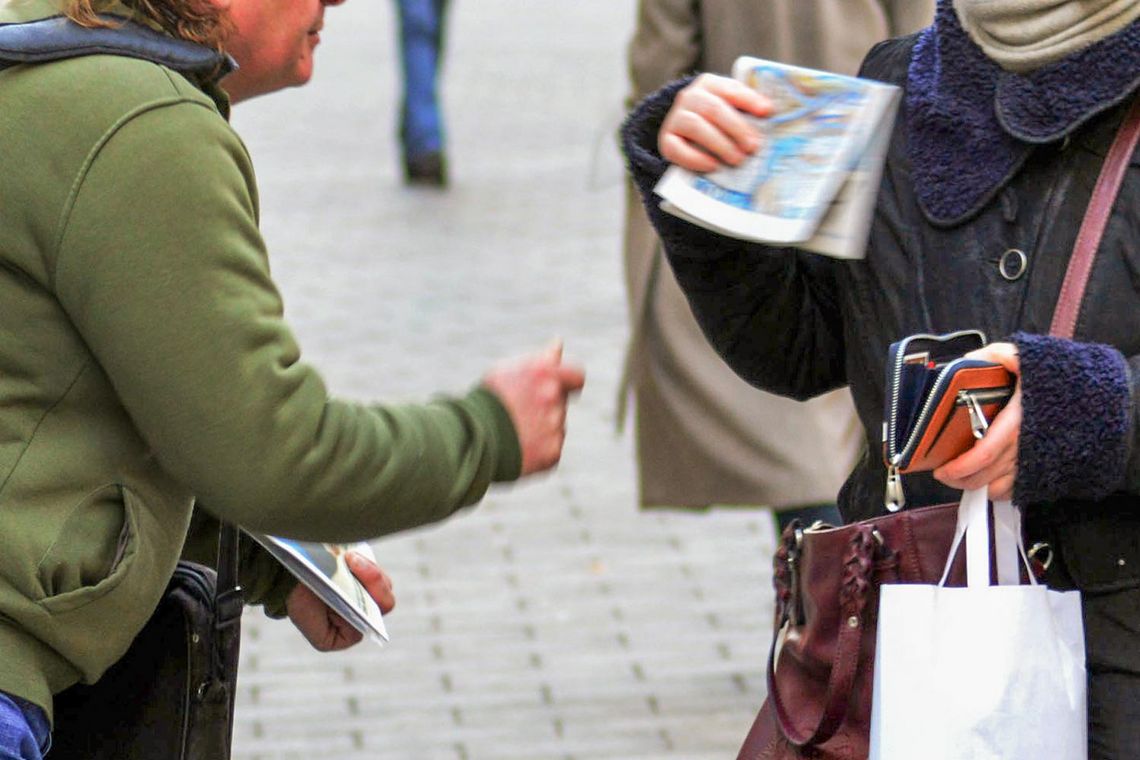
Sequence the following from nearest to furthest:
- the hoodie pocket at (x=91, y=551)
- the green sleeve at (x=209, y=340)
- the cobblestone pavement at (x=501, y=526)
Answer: the green sleeve at (x=209, y=340) → the hoodie pocket at (x=91, y=551) → the cobblestone pavement at (x=501, y=526)

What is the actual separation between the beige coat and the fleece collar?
200cm

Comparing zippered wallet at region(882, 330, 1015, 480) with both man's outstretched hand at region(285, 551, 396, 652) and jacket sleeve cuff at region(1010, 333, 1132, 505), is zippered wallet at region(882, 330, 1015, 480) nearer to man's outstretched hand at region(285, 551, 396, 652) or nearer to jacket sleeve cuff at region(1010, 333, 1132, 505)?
jacket sleeve cuff at region(1010, 333, 1132, 505)

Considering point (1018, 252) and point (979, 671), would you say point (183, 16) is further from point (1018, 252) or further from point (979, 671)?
point (979, 671)

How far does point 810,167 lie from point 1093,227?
0.30 meters

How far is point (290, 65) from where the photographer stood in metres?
2.39

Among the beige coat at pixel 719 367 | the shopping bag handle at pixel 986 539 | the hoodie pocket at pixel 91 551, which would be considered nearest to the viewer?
the hoodie pocket at pixel 91 551

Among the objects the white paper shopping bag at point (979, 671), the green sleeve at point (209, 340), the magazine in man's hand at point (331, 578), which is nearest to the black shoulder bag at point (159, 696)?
the magazine in man's hand at point (331, 578)

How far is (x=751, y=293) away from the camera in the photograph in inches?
102

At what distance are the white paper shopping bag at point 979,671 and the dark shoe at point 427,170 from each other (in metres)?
8.71

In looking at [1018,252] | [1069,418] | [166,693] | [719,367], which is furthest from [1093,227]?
[719,367]

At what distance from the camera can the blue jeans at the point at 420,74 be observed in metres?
10.8

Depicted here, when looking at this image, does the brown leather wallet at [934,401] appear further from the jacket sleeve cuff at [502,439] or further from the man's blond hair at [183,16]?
the man's blond hair at [183,16]

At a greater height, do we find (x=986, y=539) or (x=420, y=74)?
(x=986, y=539)

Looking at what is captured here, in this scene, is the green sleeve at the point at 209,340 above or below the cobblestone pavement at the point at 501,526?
above
